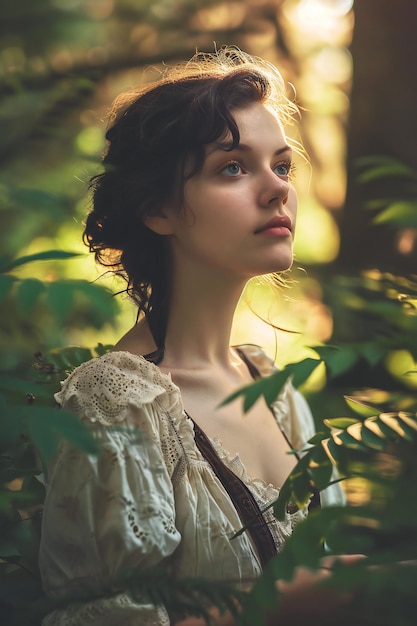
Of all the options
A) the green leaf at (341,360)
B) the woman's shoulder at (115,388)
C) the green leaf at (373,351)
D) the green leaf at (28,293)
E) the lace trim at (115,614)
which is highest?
the green leaf at (28,293)

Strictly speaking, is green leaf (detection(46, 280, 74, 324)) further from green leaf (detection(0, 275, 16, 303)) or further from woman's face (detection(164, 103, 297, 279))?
woman's face (detection(164, 103, 297, 279))

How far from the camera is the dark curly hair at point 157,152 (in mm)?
1914

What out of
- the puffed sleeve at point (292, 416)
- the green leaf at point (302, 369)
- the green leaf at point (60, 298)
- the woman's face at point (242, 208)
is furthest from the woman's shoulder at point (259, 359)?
the green leaf at point (60, 298)

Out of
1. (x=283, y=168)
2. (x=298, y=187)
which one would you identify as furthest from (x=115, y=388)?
(x=298, y=187)

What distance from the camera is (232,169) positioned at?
Answer: 1887 millimetres

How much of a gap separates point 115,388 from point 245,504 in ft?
1.19

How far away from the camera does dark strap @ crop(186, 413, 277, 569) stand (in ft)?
5.76

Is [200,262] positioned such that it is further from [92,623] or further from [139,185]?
[92,623]

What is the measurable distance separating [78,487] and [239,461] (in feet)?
1.30

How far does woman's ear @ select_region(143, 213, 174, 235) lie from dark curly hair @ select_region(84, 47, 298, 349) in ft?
0.05

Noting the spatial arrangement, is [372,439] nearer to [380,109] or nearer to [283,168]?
[283,168]

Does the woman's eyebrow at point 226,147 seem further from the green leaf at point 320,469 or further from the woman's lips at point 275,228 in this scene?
the green leaf at point 320,469

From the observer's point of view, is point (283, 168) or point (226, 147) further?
point (283, 168)

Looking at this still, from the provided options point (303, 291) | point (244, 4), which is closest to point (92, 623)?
point (303, 291)
